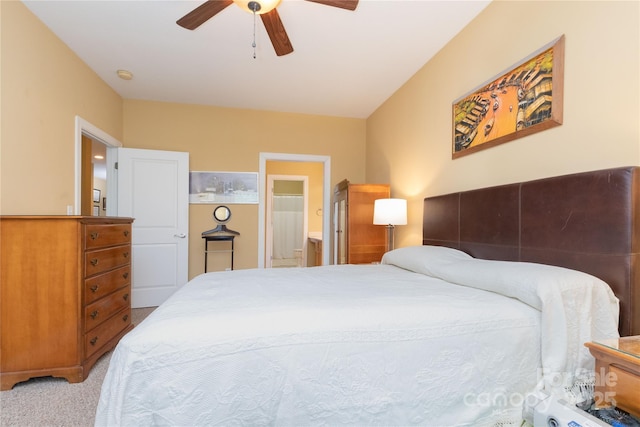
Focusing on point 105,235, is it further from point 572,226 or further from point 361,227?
point 572,226

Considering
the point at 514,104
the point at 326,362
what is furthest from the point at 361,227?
the point at 326,362

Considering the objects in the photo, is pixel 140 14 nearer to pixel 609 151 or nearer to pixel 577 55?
pixel 577 55

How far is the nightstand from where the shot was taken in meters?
0.90

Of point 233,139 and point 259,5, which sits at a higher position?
point 259,5

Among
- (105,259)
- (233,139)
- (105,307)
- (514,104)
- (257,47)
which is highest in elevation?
(257,47)

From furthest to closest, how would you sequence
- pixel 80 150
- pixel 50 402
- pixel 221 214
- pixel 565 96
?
pixel 221 214 < pixel 80 150 < pixel 50 402 < pixel 565 96

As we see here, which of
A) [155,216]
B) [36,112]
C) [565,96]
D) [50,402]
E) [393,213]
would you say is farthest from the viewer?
[155,216]

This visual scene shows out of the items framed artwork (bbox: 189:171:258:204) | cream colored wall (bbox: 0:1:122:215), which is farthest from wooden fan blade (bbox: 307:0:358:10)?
framed artwork (bbox: 189:171:258:204)

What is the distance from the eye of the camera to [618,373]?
95cm

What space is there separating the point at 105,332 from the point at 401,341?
232 centimetres

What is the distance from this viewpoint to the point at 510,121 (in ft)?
6.31

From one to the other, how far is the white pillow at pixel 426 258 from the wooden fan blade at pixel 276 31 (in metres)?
1.82

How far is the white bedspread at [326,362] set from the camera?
94cm

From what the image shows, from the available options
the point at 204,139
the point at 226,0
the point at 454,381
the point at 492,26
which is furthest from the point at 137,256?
the point at 492,26
